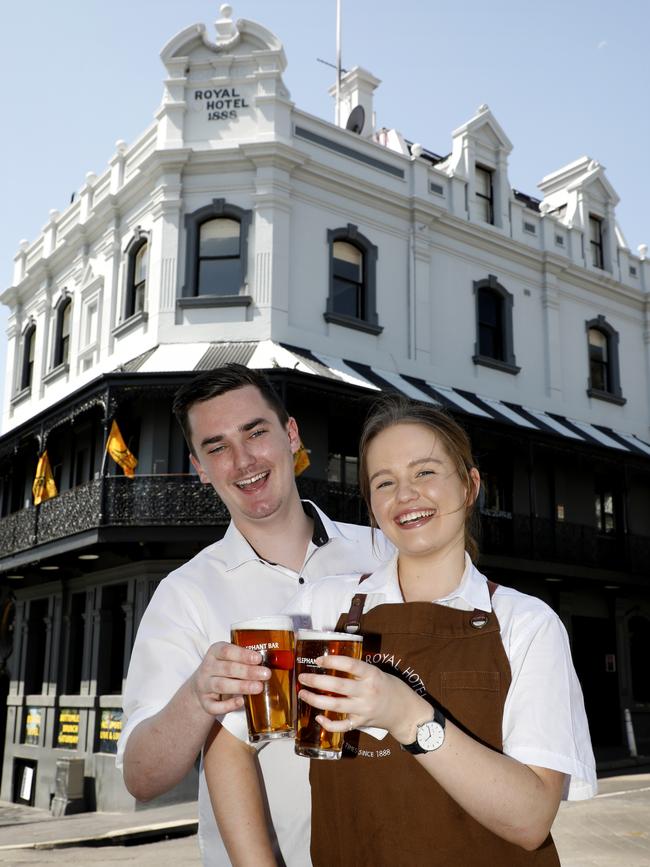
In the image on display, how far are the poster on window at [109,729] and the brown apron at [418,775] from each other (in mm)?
15328

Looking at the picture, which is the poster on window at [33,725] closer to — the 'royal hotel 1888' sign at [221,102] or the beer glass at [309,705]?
the 'royal hotel 1888' sign at [221,102]

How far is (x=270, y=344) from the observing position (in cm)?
1702

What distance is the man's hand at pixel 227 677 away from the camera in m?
1.95

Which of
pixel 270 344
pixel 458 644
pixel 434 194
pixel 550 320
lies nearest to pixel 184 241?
pixel 270 344

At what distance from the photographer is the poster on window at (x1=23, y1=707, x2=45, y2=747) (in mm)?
19016

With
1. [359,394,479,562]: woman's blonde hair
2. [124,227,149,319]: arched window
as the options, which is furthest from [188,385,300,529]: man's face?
[124,227,149,319]: arched window

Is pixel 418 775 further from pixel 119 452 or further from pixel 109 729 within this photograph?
pixel 109 729

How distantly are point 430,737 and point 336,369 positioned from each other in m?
15.4

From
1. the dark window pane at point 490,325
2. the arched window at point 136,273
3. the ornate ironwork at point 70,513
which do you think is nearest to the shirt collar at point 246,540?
the ornate ironwork at point 70,513

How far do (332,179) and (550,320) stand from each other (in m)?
7.06

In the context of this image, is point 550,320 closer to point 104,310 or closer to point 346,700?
A: point 104,310

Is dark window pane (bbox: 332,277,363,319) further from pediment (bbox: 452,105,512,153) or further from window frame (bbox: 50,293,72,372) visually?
window frame (bbox: 50,293,72,372)

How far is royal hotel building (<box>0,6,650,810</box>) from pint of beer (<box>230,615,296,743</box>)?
13160 mm

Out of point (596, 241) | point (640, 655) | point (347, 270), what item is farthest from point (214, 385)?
point (596, 241)
